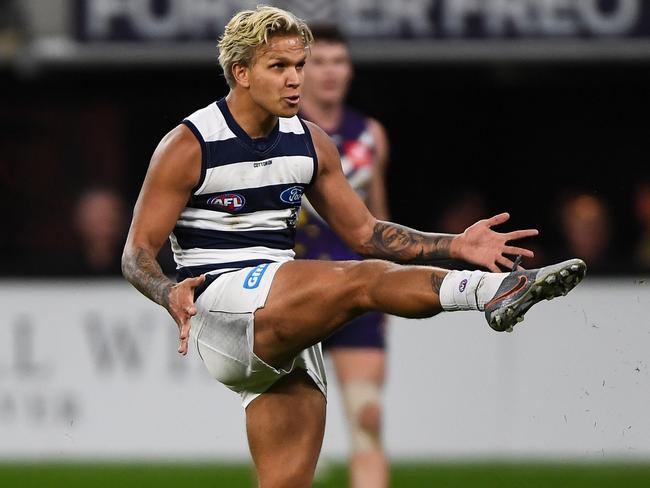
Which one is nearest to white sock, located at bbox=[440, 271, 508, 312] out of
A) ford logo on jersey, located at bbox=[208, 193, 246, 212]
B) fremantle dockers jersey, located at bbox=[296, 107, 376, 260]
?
ford logo on jersey, located at bbox=[208, 193, 246, 212]

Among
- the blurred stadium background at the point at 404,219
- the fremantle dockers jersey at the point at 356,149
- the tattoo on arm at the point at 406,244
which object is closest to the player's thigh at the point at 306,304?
the tattoo on arm at the point at 406,244

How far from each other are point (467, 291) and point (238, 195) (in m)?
1.15

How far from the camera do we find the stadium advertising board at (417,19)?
42.2 feet

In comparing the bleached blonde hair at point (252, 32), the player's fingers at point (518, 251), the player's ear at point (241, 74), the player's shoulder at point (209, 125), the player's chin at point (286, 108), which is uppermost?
the bleached blonde hair at point (252, 32)

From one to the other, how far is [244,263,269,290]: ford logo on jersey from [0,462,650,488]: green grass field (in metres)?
4.01

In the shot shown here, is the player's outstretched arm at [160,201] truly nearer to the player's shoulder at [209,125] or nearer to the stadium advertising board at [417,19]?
the player's shoulder at [209,125]

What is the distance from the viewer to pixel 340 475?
1098 centimetres

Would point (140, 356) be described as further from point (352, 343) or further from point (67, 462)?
point (352, 343)

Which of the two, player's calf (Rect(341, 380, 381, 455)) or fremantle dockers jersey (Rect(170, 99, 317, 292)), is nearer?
fremantle dockers jersey (Rect(170, 99, 317, 292))

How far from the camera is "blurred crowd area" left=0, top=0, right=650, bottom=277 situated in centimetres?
1541

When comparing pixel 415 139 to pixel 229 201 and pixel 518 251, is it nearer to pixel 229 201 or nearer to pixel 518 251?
pixel 229 201

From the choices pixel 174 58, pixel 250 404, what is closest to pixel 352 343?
pixel 250 404

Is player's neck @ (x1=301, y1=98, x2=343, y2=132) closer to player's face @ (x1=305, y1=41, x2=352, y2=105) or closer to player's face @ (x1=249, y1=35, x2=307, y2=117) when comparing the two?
player's face @ (x1=305, y1=41, x2=352, y2=105)

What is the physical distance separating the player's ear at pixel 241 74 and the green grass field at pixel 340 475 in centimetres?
426
